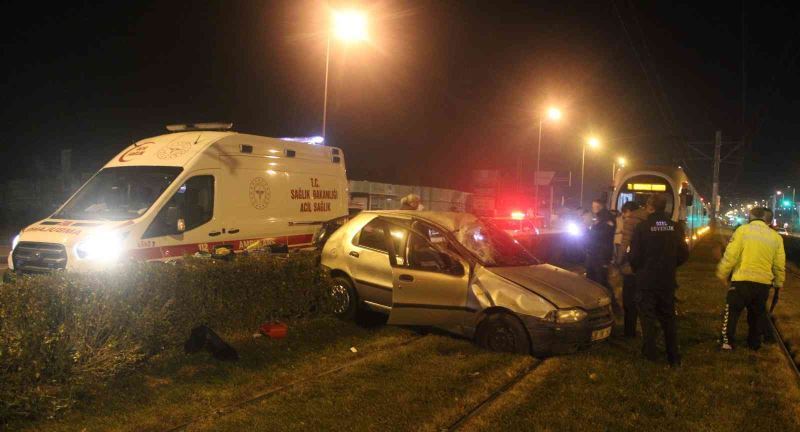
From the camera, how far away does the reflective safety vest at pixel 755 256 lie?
681 centimetres

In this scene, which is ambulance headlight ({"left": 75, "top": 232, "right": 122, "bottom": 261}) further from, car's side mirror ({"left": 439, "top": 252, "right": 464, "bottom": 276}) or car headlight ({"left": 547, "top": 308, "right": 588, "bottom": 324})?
car headlight ({"left": 547, "top": 308, "right": 588, "bottom": 324})

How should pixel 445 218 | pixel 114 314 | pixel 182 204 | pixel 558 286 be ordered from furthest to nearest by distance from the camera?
pixel 182 204 < pixel 445 218 < pixel 558 286 < pixel 114 314

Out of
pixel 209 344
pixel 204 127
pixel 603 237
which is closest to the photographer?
pixel 209 344

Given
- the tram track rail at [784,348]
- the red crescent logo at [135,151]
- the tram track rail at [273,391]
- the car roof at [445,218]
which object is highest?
the red crescent logo at [135,151]

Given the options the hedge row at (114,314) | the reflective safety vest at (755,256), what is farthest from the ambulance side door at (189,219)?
the reflective safety vest at (755,256)

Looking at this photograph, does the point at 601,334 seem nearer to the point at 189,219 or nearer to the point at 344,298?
the point at 344,298

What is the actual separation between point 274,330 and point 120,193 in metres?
3.32

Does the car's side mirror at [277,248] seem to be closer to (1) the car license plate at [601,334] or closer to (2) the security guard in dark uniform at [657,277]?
(1) the car license plate at [601,334]

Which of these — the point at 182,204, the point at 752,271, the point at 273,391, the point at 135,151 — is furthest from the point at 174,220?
the point at 752,271

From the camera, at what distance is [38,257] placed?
23.9 ft

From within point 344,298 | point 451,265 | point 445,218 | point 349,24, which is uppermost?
point 349,24

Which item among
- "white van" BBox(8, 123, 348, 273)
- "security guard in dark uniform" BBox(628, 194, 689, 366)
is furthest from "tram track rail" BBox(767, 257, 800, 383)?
"white van" BBox(8, 123, 348, 273)

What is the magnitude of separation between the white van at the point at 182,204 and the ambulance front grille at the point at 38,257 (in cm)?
1

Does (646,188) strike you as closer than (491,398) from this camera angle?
No
